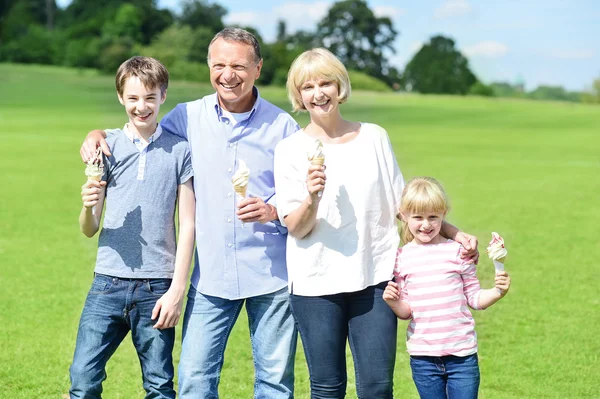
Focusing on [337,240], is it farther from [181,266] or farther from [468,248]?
[181,266]

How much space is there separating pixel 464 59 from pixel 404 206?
11632cm

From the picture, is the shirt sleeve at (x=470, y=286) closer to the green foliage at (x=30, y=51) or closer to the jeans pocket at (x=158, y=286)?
the jeans pocket at (x=158, y=286)

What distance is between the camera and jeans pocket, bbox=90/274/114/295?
4578mm

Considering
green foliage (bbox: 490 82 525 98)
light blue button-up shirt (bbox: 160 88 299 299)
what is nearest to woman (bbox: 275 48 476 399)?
light blue button-up shirt (bbox: 160 88 299 299)

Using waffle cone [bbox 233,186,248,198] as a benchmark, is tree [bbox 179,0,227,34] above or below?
above

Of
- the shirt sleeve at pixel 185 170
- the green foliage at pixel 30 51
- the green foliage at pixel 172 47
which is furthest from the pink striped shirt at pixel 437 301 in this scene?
the green foliage at pixel 30 51

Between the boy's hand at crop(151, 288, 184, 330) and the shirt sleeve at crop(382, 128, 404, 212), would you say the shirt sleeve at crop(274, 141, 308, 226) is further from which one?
the boy's hand at crop(151, 288, 184, 330)

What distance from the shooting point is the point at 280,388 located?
15.5 ft

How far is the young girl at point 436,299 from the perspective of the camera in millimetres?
4348

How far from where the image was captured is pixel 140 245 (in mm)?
4617

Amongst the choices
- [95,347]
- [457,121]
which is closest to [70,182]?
[95,347]

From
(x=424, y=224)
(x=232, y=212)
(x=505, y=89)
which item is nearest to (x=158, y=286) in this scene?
(x=232, y=212)

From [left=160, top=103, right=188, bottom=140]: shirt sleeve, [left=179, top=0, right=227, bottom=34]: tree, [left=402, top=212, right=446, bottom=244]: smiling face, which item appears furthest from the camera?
[left=179, top=0, right=227, bottom=34]: tree

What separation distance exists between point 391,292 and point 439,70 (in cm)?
11176
